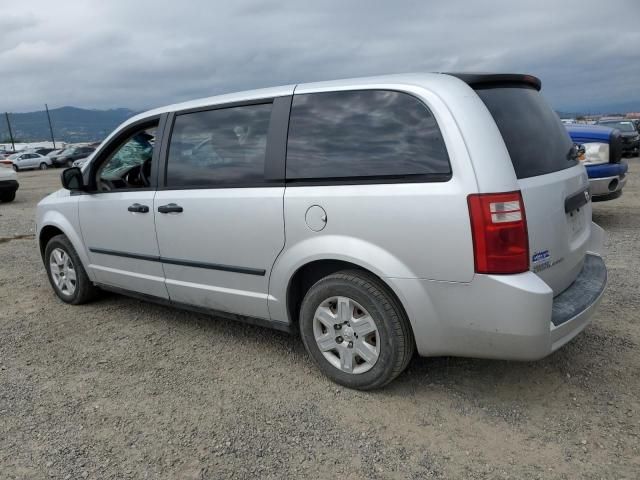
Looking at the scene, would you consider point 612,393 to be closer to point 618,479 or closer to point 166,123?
point 618,479

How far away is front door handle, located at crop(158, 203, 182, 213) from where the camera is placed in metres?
3.58

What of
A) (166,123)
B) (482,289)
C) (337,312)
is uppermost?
(166,123)

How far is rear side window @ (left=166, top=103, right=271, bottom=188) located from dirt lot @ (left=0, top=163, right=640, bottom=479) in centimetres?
123

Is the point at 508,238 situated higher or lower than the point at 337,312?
higher

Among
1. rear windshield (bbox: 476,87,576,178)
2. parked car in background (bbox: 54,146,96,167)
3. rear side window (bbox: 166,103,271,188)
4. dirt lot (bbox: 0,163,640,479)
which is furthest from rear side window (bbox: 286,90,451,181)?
parked car in background (bbox: 54,146,96,167)

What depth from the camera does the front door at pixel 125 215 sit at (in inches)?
153

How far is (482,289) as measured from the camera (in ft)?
8.32

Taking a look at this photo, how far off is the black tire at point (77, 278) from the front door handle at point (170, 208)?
148 cm

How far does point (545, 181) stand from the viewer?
2.75 meters

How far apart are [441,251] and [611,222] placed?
19.1 ft

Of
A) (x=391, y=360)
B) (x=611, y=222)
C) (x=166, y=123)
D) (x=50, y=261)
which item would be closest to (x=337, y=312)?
(x=391, y=360)

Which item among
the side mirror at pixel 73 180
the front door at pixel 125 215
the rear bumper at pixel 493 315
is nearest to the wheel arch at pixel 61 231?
the front door at pixel 125 215

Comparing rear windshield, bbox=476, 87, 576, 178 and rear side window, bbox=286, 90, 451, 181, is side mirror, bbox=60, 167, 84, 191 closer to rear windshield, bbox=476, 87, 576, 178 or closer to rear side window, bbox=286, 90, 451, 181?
rear side window, bbox=286, 90, 451, 181

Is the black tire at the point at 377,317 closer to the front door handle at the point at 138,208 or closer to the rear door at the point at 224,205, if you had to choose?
the rear door at the point at 224,205
